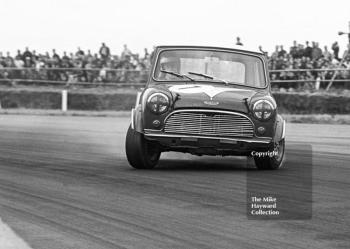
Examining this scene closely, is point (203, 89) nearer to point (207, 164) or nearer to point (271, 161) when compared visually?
point (271, 161)

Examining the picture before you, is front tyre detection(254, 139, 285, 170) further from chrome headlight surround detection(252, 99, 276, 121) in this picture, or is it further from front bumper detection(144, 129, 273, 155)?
chrome headlight surround detection(252, 99, 276, 121)

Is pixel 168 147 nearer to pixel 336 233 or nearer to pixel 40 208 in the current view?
pixel 40 208

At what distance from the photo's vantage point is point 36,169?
1071cm

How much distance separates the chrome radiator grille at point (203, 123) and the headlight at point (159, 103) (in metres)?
0.12

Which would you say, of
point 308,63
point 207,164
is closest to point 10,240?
point 207,164

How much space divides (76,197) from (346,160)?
19.1ft

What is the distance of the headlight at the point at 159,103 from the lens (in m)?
10.5

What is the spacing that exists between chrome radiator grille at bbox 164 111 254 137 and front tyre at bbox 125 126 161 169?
0.37 meters

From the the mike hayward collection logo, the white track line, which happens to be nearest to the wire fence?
the the mike hayward collection logo

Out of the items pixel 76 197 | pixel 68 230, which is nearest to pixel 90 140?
pixel 76 197

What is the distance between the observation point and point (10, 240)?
595 centimetres

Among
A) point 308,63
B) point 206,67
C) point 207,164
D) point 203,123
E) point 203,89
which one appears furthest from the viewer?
point 308,63

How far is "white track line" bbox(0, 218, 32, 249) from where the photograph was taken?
5.74 metres

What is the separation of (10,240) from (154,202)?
81.2 inches
